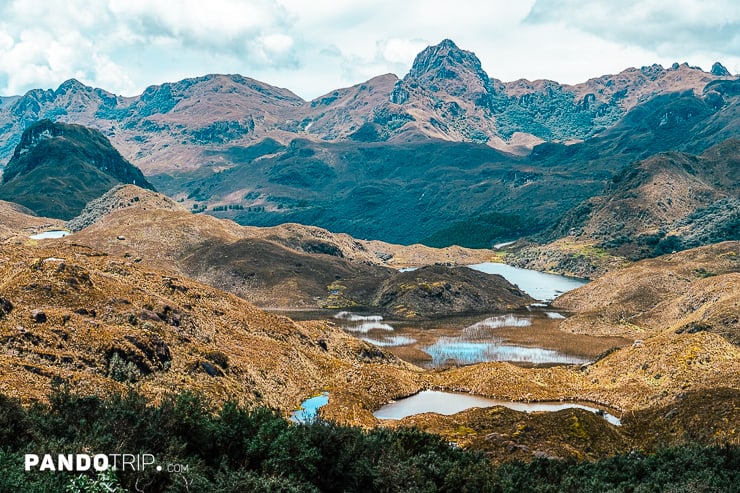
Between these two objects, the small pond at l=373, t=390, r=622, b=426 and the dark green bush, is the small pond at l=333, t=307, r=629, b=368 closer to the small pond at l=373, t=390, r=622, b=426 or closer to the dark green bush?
the small pond at l=373, t=390, r=622, b=426

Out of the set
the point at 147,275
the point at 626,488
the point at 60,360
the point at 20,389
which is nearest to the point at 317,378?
the point at 147,275

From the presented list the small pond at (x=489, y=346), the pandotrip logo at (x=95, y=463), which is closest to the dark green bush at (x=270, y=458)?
the pandotrip logo at (x=95, y=463)

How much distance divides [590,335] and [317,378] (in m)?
123

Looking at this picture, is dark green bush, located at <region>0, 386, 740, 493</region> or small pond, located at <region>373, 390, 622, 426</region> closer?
dark green bush, located at <region>0, 386, 740, 493</region>

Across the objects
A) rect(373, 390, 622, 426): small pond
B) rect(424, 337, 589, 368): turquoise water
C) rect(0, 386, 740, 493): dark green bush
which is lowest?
rect(424, 337, 589, 368): turquoise water

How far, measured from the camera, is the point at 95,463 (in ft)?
104

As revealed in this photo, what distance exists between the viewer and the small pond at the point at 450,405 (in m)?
91.1

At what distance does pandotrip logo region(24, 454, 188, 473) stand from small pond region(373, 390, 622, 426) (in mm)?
57620

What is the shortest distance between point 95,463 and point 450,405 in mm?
71490

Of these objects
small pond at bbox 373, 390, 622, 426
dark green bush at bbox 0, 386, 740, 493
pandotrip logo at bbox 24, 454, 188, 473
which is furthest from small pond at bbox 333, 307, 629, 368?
pandotrip logo at bbox 24, 454, 188, 473

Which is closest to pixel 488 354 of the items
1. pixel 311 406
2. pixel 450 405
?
pixel 450 405

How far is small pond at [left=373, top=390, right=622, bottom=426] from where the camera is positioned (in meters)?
91.1

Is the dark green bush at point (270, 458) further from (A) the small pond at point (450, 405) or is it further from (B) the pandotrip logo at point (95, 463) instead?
(A) the small pond at point (450, 405)

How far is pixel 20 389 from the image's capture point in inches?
2023
